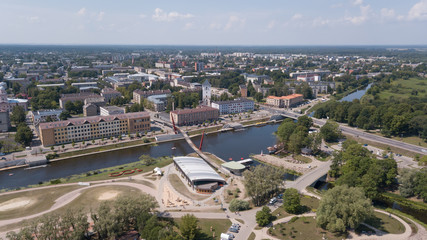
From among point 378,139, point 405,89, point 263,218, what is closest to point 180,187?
point 263,218

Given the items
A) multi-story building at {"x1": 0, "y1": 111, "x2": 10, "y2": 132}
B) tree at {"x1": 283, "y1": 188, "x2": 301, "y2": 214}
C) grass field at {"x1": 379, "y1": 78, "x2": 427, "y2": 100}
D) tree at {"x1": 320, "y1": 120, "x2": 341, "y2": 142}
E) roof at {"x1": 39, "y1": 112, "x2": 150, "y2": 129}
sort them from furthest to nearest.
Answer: grass field at {"x1": 379, "y1": 78, "x2": 427, "y2": 100} < multi-story building at {"x1": 0, "y1": 111, "x2": 10, "y2": 132} < tree at {"x1": 320, "y1": 120, "x2": 341, "y2": 142} < roof at {"x1": 39, "y1": 112, "x2": 150, "y2": 129} < tree at {"x1": 283, "y1": 188, "x2": 301, "y2": 214}

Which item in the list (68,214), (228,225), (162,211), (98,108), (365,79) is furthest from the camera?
Result: (365,79)

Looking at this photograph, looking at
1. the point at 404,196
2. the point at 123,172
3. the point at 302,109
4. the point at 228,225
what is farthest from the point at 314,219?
the point at 302,109

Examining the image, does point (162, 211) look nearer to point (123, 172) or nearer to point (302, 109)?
point (123, 172)

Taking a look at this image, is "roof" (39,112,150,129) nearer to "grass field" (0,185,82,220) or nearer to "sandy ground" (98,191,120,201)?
"grass field" (0,185,82,220)

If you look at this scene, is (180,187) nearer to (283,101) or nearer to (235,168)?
(235,168)

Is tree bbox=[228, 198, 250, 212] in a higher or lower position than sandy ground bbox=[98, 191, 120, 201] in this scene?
higher

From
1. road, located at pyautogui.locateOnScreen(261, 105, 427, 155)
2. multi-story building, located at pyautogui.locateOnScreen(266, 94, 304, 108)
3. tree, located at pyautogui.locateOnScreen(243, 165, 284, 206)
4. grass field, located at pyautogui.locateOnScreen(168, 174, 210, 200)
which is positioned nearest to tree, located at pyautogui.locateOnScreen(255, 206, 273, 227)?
tree, located at pyautogui.locateOnScreen(243, 165, 284, 206)
